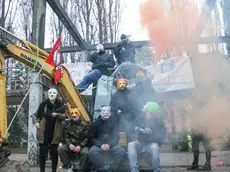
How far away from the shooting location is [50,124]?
6859 mm

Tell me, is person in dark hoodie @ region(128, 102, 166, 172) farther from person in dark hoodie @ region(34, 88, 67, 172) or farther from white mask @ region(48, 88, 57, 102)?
white mask @ region(48, 88, 57, 102)

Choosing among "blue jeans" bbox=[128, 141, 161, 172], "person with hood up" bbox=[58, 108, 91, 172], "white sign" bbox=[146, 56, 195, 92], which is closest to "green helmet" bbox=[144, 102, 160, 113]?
"blue jeans" bbox=[128, 141, 161, 172]

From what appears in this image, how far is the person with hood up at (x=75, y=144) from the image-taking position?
20.6 ft

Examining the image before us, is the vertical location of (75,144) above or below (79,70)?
below

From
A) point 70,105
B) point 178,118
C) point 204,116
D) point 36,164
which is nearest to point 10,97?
point 36,164

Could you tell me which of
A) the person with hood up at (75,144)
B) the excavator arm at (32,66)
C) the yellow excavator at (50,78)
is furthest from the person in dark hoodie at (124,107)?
the excavator arm at (32,66)

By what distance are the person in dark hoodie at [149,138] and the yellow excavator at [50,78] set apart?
427mm

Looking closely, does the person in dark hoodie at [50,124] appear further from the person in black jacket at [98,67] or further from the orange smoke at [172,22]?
the orange smoke at [172,22]

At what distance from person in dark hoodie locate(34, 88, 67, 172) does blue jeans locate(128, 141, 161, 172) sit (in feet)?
5.66

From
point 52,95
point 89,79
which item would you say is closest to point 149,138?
point 52,95

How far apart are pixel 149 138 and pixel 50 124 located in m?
2.24

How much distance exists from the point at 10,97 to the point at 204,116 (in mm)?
12381

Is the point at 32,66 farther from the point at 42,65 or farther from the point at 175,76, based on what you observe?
the point at 175,76

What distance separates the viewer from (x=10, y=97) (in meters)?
17.3
